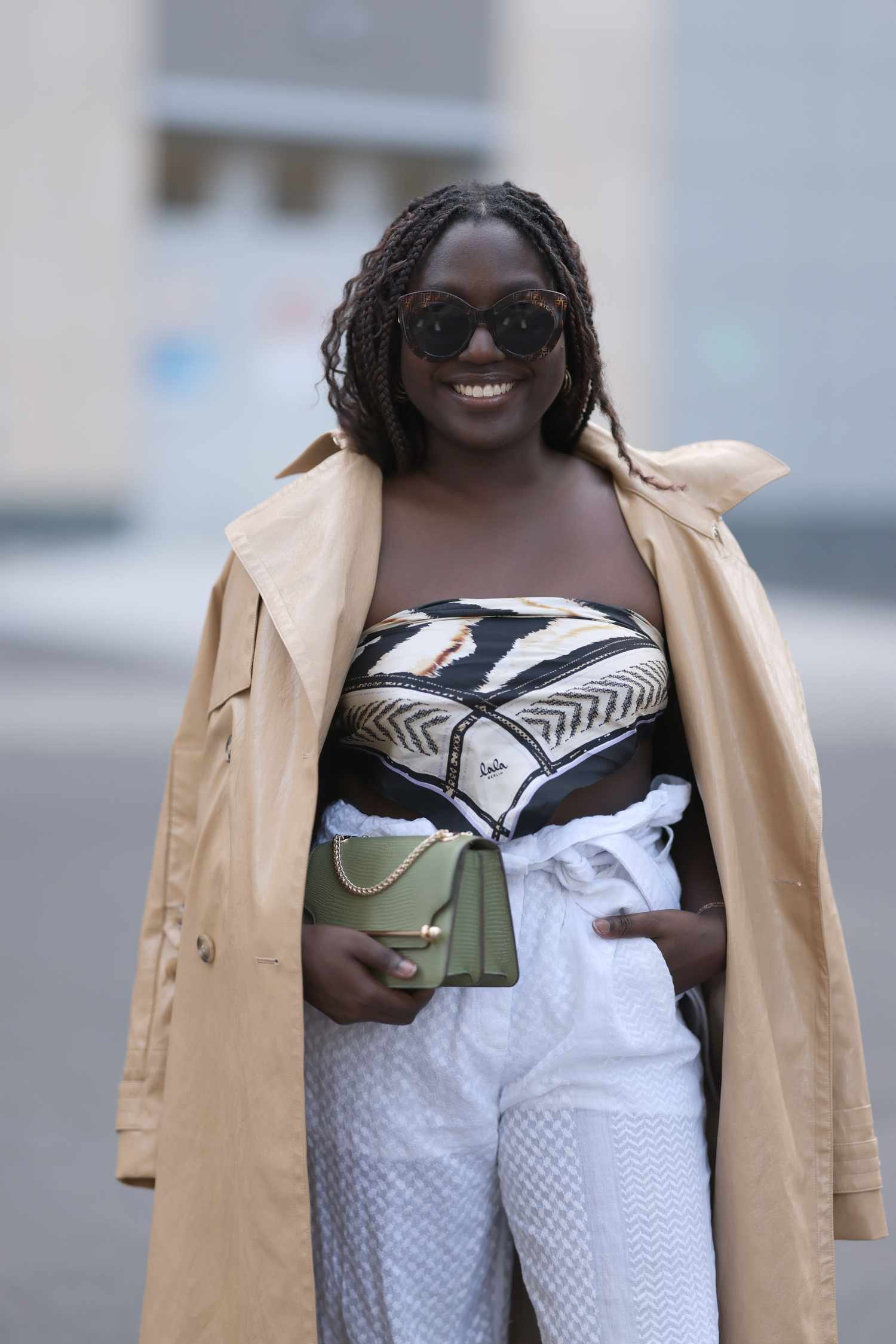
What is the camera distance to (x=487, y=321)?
218 cm

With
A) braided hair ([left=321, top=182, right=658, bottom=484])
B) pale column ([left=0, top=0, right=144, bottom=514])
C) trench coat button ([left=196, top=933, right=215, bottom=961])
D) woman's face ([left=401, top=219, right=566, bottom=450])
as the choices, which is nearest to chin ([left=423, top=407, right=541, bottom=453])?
woman's face ([left=401, top=219, right=566, bottom=450])

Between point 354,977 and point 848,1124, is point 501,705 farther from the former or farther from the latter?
point 848,1124

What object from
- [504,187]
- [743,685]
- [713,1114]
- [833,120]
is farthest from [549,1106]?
[833,120]

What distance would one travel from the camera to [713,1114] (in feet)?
7.55

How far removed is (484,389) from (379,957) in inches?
31.8

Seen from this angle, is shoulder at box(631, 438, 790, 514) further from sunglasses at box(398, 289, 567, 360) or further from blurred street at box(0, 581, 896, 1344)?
blurred street at box(0, 581, 896, 1344)

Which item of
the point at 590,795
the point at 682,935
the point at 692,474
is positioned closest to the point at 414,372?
the point at 692,474

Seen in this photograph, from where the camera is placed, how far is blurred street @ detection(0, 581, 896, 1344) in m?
3.79

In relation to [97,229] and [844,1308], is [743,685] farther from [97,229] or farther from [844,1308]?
[97,229]

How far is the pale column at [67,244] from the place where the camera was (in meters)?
20.8

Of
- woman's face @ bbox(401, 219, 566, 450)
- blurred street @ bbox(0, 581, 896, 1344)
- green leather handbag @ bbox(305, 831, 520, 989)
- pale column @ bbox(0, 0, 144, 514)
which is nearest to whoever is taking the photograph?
Result: green leather handbag @ bbox(305, 831, 520, 989)

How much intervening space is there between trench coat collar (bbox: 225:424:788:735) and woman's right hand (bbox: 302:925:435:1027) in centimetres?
30

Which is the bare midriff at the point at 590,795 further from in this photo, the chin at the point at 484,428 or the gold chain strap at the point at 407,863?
the chin at the point at 484,428

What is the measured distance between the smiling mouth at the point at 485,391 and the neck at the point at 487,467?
82mm
